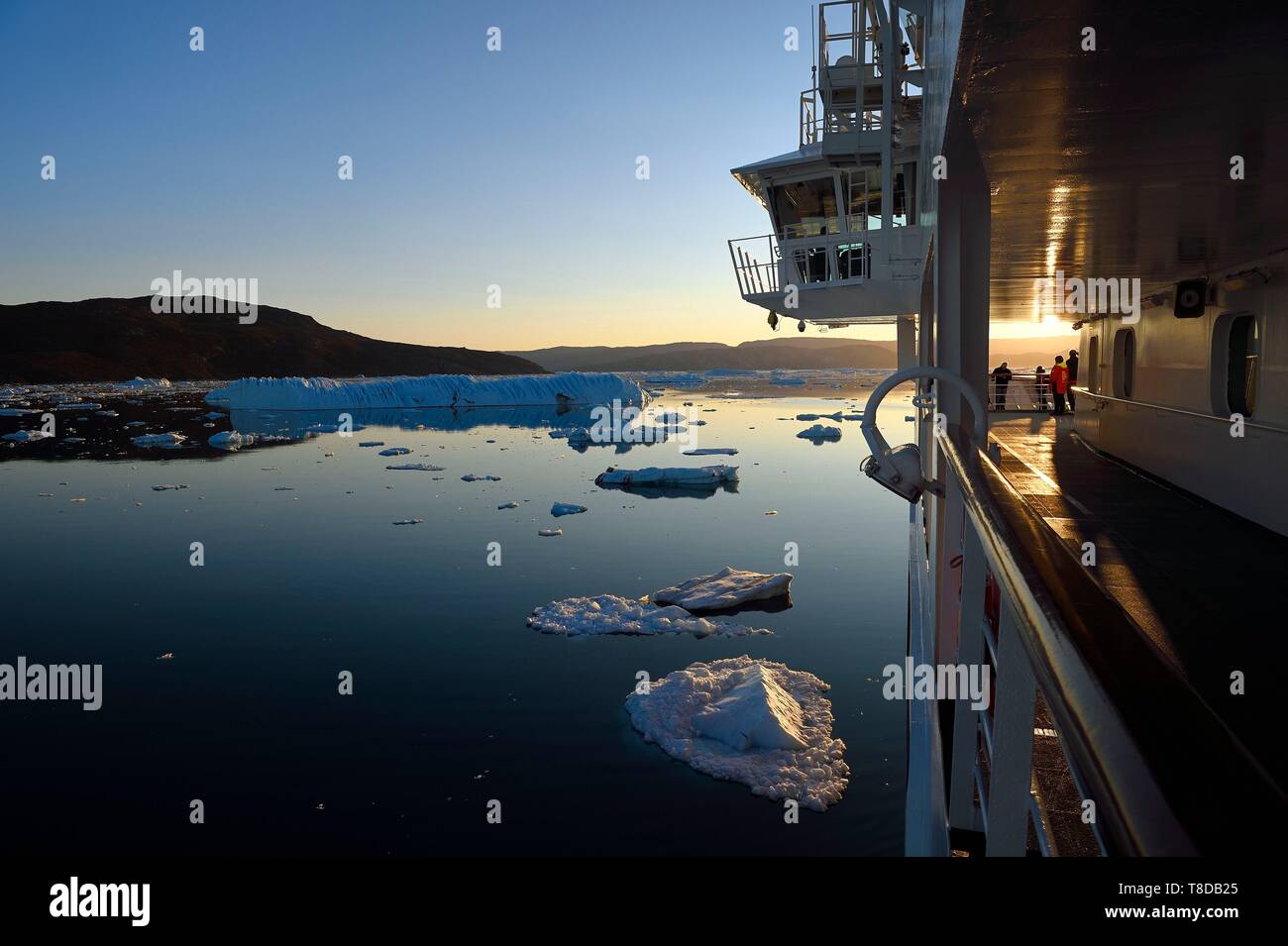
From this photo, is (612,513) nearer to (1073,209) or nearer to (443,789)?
(443,789)

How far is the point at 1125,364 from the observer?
13242 mm

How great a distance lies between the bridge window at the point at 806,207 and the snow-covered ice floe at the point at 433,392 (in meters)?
54.2

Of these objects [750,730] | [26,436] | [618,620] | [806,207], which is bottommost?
[750,730]

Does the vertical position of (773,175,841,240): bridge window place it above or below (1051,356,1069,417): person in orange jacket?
above

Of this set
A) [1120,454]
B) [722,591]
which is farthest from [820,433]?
[1120,454]

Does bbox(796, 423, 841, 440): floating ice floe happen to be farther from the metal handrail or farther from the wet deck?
the metal handrail

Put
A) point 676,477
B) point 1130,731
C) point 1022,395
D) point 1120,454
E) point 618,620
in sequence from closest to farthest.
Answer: point 1130,731
point 1120,454
point 618,620
point 1022,395
point 676,477

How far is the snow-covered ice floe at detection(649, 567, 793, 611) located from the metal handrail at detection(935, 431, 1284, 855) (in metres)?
14.4

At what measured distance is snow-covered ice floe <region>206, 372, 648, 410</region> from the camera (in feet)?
220

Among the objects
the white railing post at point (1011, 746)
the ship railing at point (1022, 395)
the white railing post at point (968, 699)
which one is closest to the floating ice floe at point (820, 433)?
the ship railing at point (1022, 395)

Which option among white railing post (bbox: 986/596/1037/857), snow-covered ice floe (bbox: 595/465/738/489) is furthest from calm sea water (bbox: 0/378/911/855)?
white railing post (bbox: 986/596/1037/857)

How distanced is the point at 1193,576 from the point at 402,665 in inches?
440

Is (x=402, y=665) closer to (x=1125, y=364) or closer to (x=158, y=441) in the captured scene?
(x=1125, y=364)

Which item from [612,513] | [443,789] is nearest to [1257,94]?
[443,789]
